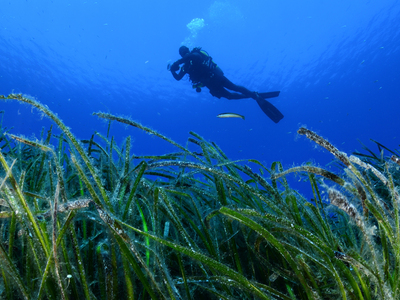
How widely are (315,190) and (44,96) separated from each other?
2755 inches

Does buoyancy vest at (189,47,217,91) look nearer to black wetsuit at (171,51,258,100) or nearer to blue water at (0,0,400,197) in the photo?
black wetsuit at (171,51,258,100)

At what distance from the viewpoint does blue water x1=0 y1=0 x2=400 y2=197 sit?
41906mm

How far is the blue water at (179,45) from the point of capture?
41906 mm

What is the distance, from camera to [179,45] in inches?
2083

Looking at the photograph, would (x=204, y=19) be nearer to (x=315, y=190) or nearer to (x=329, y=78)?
(x=329, y=78)

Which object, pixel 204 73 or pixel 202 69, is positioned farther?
pixel 204 73

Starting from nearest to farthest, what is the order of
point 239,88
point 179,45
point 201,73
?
point 201,73
point 239,88
point 179,45

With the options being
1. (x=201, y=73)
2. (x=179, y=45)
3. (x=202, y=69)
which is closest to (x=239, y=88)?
(x=201, y=73)

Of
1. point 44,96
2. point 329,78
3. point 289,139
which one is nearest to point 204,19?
point 329,78

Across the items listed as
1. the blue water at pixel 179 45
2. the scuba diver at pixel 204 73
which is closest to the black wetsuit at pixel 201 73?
the scuba diver at pixel 204 73

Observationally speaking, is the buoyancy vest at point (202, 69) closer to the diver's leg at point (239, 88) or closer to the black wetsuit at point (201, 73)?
the black wetsuit at point (201, 73)

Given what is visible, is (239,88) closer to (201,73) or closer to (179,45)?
(201,73)

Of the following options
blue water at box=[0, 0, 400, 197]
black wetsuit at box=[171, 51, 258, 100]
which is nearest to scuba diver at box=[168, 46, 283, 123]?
black wetsuit at box=[171, 51, 258, 100]

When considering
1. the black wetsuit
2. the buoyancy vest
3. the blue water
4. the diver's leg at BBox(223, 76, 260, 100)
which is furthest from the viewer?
the blue water
